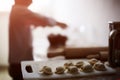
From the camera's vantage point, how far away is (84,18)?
1775 mm

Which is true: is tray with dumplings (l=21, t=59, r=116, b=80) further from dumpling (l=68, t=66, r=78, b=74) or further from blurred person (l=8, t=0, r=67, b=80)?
blurred person (l=8, t=0, r=67, b=80)

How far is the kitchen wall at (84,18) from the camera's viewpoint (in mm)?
1753

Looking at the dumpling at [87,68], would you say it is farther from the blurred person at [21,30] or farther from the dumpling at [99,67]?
the blurred person at [21,30]

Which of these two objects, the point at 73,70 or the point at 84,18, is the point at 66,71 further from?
the point at 84,18

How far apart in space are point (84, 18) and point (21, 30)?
1.43 feet

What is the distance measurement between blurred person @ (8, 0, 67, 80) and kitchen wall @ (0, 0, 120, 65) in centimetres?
4

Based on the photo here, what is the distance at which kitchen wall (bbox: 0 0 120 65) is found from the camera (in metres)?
1.75

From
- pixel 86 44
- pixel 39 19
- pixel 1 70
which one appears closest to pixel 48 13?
pixel 39 19

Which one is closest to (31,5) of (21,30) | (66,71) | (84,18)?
(21,30)

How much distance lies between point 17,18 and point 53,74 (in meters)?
0.87

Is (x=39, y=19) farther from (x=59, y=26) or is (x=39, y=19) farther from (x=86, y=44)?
(x=86, y=44)

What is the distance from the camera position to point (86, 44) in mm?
1780

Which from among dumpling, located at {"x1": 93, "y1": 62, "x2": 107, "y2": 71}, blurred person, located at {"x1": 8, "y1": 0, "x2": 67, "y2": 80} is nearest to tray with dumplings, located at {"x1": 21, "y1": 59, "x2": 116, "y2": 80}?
dumpling, located at {"x1": 93, "y1": 62, "x2": 107, "y2": 71}

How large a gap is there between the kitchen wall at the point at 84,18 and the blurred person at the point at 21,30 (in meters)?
0.04
